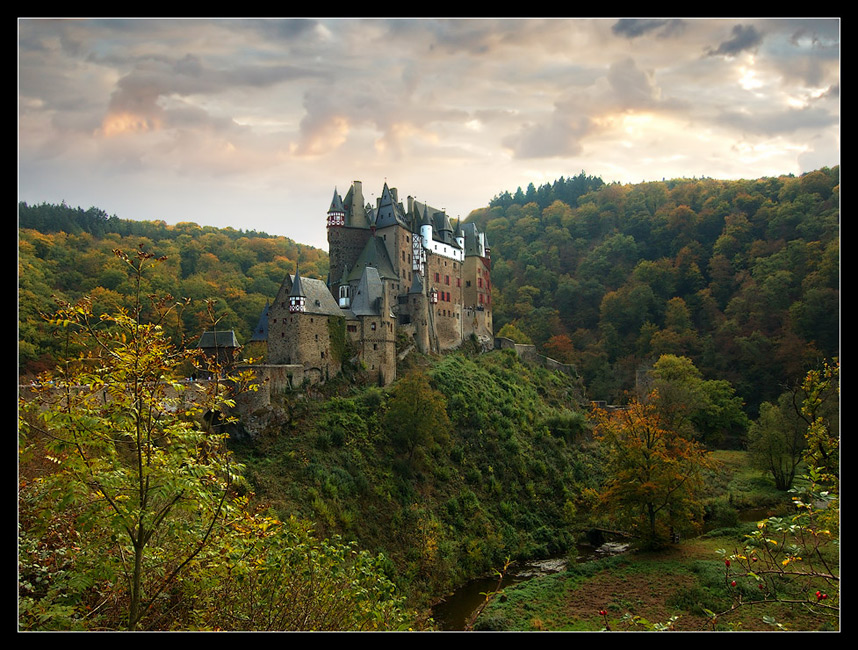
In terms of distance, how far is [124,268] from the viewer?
3669 centimetres

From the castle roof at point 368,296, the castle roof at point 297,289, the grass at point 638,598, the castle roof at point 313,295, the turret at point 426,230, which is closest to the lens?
the grass at point 638,598

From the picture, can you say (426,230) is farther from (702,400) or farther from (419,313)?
(702,400)

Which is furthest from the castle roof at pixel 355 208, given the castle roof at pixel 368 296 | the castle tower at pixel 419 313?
the castle roof at pixel 368 296

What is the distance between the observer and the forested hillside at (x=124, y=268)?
31.3m

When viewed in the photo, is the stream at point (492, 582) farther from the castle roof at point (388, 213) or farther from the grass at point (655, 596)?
the castle roof at point (388, 213)

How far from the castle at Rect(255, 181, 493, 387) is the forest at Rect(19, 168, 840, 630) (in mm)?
1906

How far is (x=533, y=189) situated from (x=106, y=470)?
103271mm

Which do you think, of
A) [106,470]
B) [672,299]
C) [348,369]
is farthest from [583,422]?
[106,470]

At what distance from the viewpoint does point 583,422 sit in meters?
38.5

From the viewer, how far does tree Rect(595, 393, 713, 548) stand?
2241 centimetres

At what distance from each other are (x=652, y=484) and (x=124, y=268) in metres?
35.1

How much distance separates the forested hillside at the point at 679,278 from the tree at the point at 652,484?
22.3 m

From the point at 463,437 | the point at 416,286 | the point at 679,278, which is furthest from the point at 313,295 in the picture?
the point at 679,278

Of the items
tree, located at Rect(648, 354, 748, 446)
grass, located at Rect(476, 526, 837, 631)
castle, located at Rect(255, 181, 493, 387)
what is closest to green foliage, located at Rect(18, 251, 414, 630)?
grass, located at Rect(476, 526, 837, 631)
